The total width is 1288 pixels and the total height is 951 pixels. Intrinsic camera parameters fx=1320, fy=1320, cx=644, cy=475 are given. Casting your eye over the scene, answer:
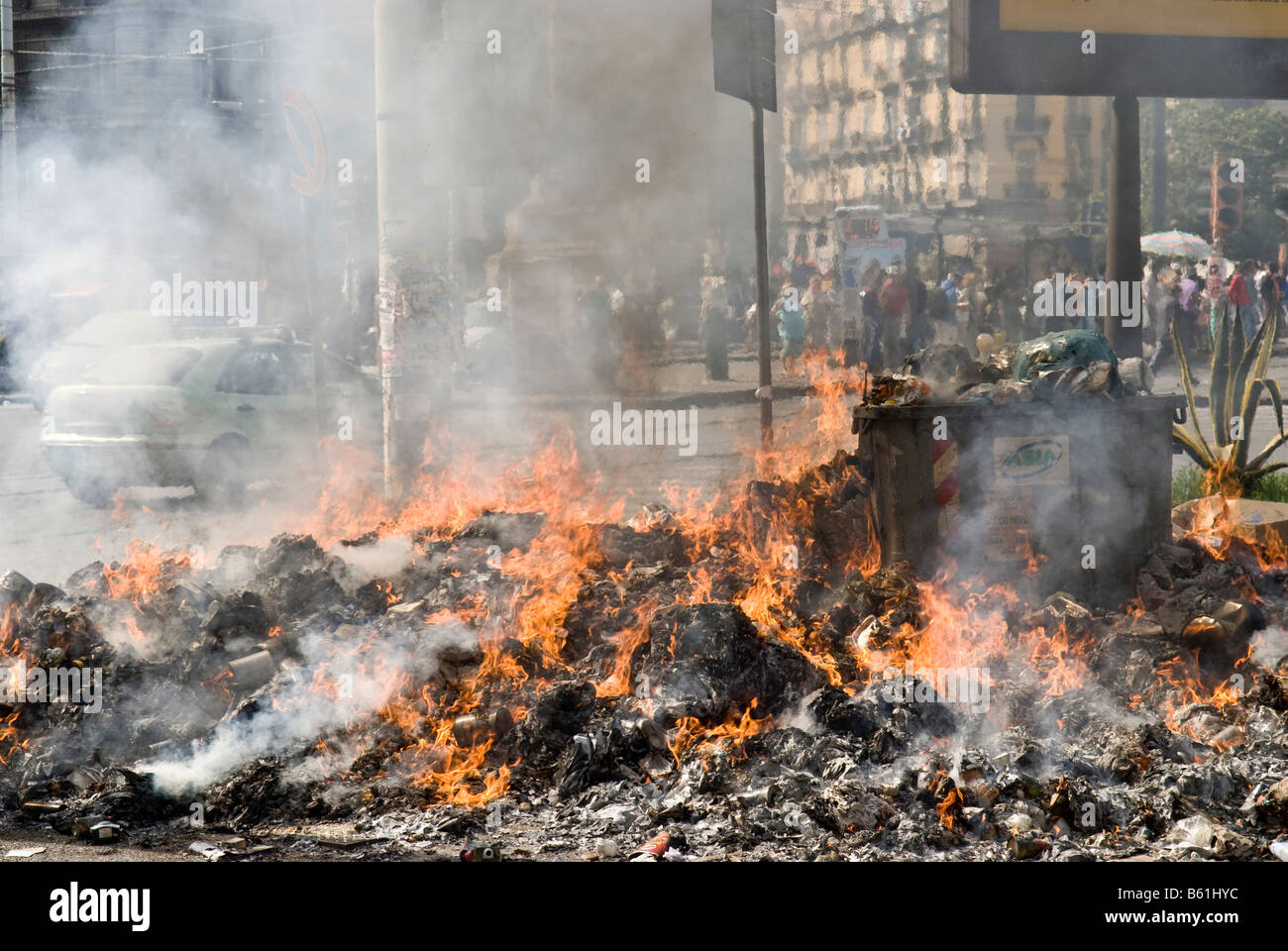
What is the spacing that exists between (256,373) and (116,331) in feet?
5.94

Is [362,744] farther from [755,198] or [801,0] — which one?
[801,0]

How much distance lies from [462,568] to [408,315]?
252cm

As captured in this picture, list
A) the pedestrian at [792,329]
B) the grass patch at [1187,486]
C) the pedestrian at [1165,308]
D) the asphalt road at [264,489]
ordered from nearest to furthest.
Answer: the grass patch at [1187,486] < the asphalt road at [264,489] < the pedestrian at [1165,308] < the pedestrian at [792,329]

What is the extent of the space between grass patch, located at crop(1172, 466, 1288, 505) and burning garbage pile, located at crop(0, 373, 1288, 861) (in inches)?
74.8

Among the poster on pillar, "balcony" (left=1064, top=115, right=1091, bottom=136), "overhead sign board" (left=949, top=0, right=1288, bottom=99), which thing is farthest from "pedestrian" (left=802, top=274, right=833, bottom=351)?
"balcony" (left=1064, top=115, right=1091, bottom=136)

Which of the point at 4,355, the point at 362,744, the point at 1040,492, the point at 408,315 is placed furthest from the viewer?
the point at 4,355

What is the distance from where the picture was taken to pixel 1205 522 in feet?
26.5

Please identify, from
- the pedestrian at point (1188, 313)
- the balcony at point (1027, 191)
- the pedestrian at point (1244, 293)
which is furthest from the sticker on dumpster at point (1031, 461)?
the balcony at point (1027, 191)

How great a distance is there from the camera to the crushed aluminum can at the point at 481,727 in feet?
18.4

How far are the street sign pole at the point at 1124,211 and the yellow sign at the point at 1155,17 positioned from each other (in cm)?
50

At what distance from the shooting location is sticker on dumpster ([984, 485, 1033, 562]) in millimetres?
6457

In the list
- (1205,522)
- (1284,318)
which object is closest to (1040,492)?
(1205,522)

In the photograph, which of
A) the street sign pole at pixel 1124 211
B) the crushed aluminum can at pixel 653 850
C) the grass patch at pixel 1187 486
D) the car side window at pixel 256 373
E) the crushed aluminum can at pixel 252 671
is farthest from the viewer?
the car side window at pixel 256 373

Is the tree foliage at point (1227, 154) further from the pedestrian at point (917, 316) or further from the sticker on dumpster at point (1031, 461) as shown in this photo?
the sticker on dumpster at point (1031, 461)
